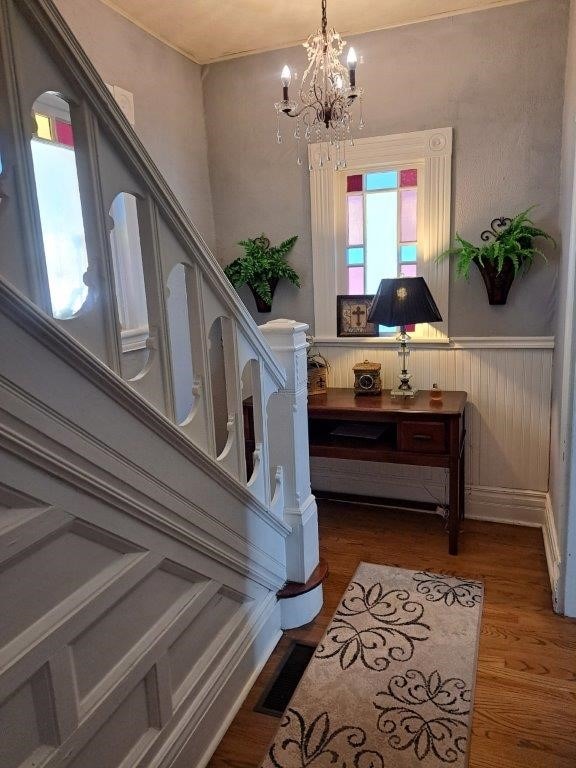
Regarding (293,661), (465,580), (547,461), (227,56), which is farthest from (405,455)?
(227,56)

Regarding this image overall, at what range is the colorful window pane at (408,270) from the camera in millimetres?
3102

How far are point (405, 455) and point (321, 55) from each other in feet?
6.24

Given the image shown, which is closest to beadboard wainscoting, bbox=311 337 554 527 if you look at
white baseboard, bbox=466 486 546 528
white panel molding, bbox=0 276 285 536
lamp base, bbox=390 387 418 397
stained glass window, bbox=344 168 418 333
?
white baseboard, bbox=466 486 546 528

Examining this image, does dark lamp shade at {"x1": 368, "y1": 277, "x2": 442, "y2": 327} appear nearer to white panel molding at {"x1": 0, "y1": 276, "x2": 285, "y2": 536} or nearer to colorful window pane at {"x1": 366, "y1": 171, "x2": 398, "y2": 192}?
colorful window pane at {"x1": 366, "y1": 171, "x2": 398, "y2": 192}

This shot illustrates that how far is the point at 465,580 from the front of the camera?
255 centimetres

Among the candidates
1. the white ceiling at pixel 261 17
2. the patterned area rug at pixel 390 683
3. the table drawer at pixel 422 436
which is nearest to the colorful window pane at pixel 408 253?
the table drawer at pixel 422 436

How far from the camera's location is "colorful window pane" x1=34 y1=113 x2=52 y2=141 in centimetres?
222

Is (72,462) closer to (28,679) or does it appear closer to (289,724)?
(28,679)

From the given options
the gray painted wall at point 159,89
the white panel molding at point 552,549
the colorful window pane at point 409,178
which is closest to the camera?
the white panel molding at point 552,549

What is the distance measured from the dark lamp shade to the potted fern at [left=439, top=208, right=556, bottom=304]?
262mm

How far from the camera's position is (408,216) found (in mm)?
3070

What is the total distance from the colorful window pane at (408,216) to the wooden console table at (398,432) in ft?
2.98

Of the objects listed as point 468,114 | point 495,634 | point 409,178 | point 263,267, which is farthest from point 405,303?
point 495,634

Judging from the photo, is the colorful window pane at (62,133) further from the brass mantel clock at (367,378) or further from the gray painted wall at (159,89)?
the brass mantel clock at (367,378)
